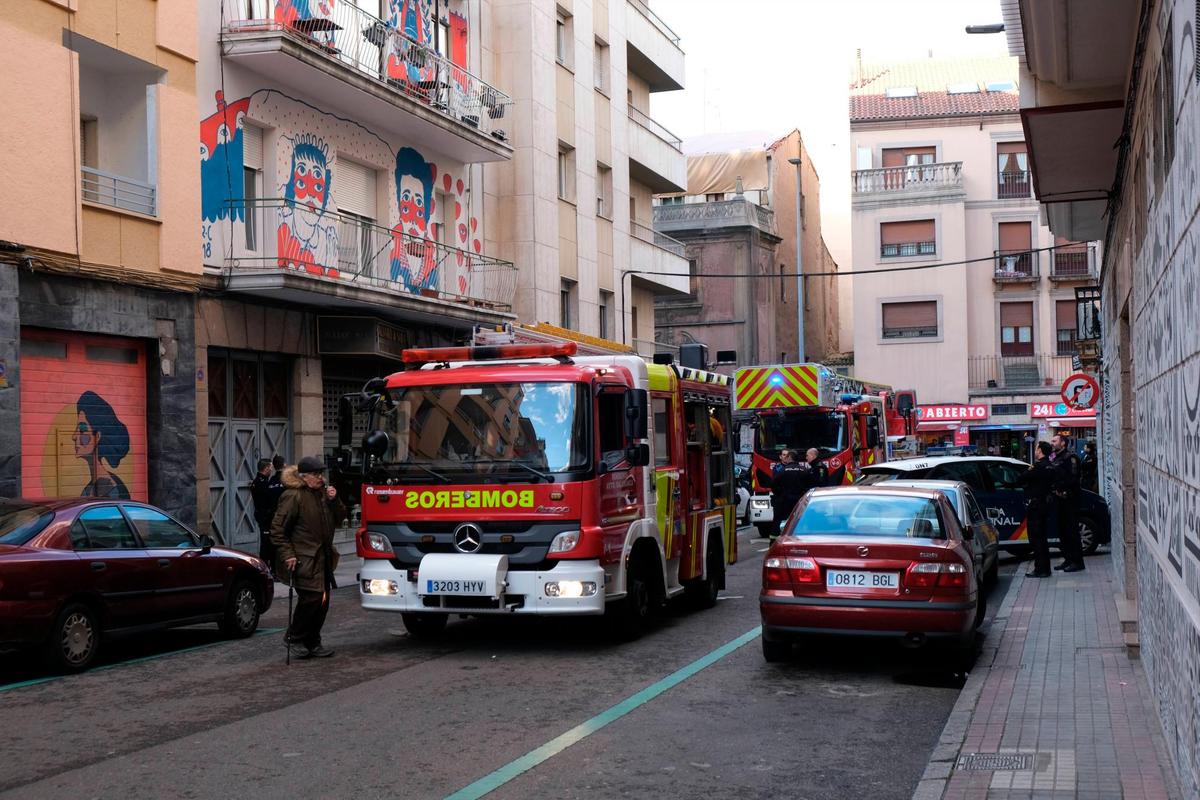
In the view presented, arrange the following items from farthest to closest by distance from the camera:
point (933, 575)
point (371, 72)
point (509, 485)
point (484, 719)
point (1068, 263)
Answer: point (1068, 263) → point (371, 72) → point (509, 485) → point (933, 575) → point (484, 719)

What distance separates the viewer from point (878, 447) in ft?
94.1

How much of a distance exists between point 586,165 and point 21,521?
22633 millimetres

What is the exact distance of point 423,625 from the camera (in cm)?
1266

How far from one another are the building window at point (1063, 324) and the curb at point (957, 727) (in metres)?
42.8

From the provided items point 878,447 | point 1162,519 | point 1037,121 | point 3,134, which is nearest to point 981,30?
point 1037,121

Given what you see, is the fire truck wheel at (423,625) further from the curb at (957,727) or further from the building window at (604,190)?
the building window at (604,190)

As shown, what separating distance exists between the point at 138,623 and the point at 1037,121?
28.3ft

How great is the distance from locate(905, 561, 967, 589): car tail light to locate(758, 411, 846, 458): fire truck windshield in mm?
16013

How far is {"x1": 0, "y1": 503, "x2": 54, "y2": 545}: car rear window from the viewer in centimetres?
1030

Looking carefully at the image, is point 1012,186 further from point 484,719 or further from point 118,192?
point 484,719

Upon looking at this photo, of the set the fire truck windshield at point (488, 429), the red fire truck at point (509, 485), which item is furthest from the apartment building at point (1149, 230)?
the fire truck windshield at point (488, 429)

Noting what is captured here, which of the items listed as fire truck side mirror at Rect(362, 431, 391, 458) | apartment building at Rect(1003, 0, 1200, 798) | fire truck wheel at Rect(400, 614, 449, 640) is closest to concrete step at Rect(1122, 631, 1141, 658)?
apartment building at Rect(1003, 0, 1200, 798)

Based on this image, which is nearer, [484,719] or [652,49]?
[484,719]

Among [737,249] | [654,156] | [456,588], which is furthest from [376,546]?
[737,249]
